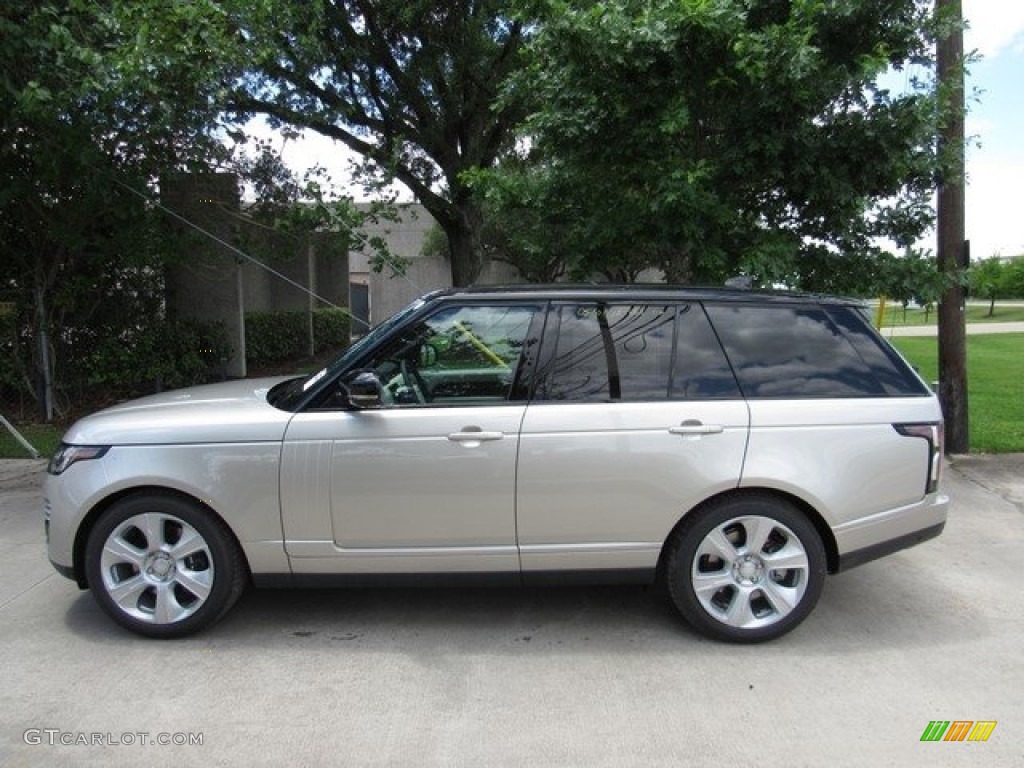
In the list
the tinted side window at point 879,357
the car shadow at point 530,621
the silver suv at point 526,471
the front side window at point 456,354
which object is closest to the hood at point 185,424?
the silver suv at point 526,471

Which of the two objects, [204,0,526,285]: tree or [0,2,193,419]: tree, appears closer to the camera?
[0,2,193,419]: tree

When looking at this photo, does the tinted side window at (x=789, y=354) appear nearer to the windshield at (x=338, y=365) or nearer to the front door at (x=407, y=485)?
the front door at (x=407, y=485)

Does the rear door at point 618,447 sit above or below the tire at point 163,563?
above

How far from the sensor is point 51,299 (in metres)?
10.1

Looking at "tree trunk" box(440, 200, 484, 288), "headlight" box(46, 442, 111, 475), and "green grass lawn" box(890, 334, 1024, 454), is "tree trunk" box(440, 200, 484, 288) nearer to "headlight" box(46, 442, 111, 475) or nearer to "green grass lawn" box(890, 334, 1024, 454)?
"green grass lawn" box(890, 334, 1024, 454)

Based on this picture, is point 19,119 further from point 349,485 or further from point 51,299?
point 349,485

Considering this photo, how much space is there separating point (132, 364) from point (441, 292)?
819 centimetres


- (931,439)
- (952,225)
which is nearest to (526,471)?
(931,439)

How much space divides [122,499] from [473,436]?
174 cm

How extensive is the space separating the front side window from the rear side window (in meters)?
0.20

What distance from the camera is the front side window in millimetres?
3936

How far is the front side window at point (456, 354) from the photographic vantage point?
12.9ft

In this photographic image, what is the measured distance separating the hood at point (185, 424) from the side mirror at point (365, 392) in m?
0.35

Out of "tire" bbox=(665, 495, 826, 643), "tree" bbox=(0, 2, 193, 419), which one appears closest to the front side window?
"tire" bbox=(665, 495, 826, 643)
